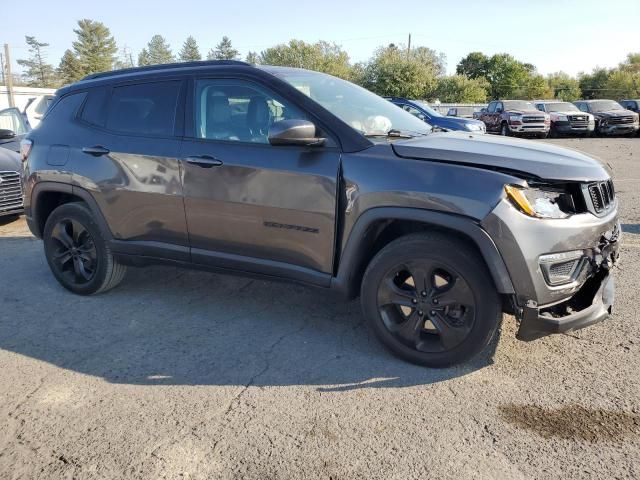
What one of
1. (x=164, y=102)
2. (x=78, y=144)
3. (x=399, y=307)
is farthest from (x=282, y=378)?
(x=78, y=144)

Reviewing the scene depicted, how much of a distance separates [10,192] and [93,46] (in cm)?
9142

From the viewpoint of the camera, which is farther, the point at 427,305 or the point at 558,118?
the point at 558,118

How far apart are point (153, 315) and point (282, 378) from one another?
1.48 meters

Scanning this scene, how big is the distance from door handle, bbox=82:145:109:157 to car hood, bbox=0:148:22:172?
12.7ft

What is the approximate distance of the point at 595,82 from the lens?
59469mm

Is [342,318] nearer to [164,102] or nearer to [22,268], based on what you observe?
[164,102]

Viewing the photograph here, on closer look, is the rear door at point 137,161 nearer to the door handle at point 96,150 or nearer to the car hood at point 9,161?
the door handle at point 96,150

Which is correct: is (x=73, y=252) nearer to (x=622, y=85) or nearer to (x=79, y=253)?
(x=79, y=253)

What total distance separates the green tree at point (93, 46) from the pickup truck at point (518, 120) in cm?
7732

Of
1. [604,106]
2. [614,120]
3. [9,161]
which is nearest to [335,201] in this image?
[9,161]

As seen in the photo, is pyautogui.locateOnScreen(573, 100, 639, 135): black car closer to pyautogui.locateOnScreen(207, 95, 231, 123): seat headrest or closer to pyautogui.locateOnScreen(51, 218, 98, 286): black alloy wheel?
pyautogui.locateOnScreen(207, 95, 231, 123): seat headrest

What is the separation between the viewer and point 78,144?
437 cm

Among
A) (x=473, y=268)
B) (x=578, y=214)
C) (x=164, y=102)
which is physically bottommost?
(x=473, y=268)

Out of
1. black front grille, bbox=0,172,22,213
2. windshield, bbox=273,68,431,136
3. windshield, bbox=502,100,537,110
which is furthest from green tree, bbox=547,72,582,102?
windshield, bbox=273,68,431,136
